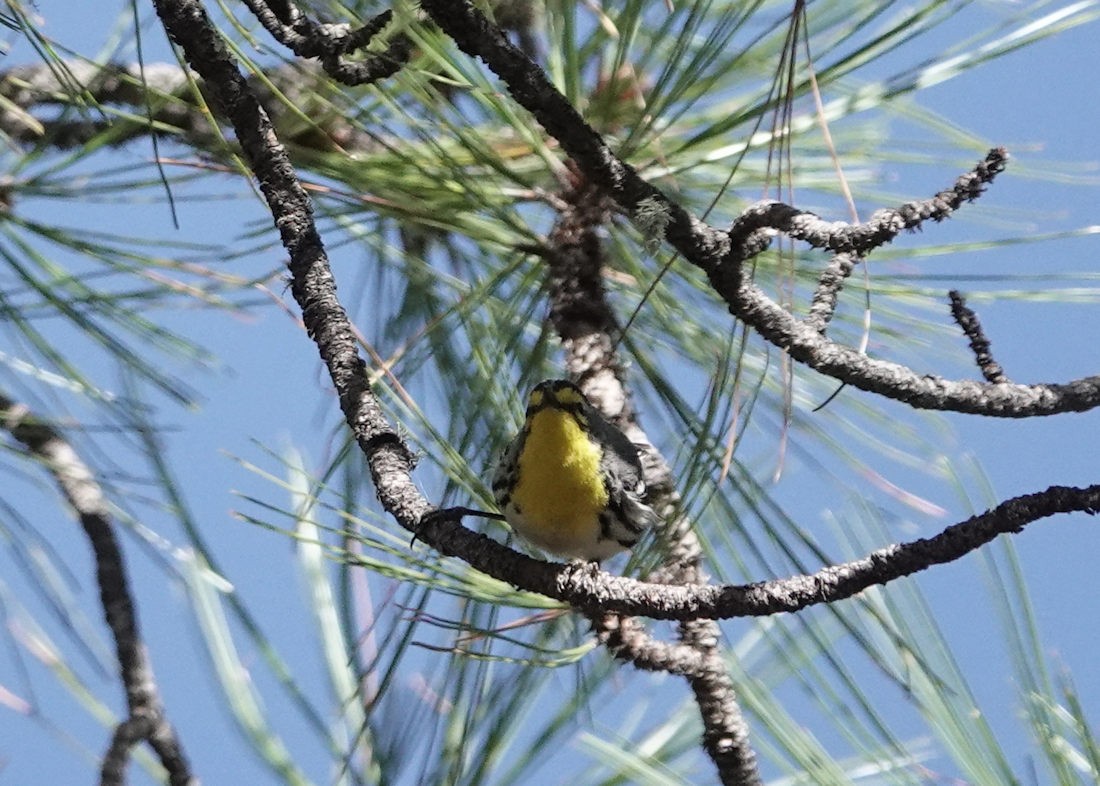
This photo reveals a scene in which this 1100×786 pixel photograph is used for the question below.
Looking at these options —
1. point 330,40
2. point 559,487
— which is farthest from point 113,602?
point 330,40

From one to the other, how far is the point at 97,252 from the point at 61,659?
0.37 m

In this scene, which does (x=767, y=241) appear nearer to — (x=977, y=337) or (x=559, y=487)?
(x=977, y=337)

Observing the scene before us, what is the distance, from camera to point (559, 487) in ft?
3.08

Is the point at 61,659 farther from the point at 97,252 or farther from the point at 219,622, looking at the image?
the point at 97,252

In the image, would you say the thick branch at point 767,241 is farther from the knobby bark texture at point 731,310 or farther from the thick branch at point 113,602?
the thick branch at point 113,602

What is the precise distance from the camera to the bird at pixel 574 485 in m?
0.93

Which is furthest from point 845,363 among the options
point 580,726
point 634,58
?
point 634,58

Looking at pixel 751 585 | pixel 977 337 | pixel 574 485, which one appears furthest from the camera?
pixel 574 485

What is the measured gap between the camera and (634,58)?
117 cm

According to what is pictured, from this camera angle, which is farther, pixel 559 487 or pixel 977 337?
pixel 559 487

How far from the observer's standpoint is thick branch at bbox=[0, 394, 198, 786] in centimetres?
90

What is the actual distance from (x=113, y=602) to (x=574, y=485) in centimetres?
37

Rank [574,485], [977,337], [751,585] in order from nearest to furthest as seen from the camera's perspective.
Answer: [751,585]
[977,337]
[574,485]

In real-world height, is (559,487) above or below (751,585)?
above
